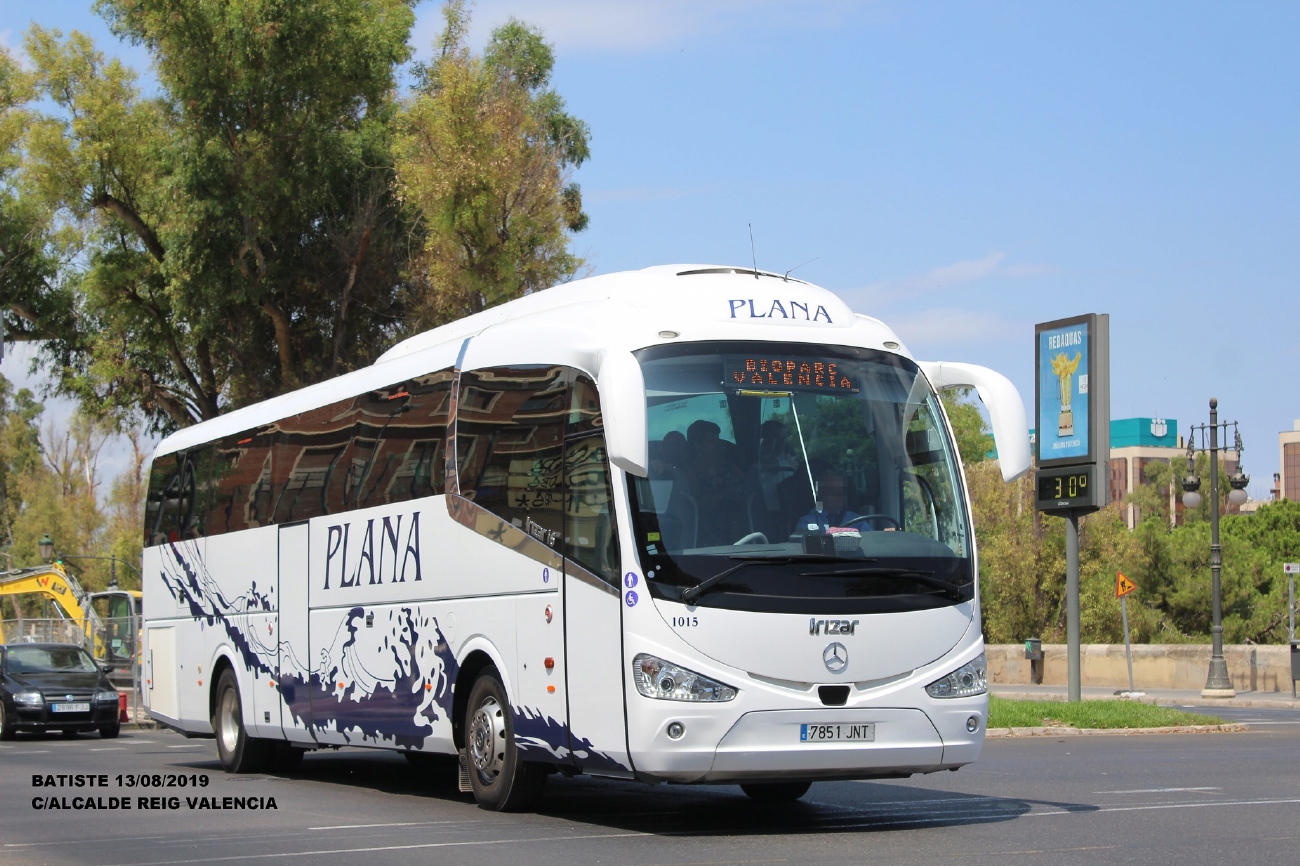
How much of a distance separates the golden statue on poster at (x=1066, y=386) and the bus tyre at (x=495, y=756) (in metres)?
16.5

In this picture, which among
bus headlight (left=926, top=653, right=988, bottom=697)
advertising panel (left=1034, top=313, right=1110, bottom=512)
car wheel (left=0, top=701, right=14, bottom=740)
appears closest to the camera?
bus headlight (left=926, top=653, right=988, bottom=697)

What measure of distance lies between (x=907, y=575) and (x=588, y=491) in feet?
6.96

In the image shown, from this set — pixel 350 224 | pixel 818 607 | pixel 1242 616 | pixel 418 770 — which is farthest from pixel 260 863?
pixel 1242 616

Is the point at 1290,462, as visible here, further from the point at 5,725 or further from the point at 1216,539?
the point at 5,725

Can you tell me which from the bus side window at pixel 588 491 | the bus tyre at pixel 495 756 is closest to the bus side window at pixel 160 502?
the bus tyre at pixel 495 756

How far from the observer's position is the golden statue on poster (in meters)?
27.0

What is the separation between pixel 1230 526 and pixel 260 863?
294 ft

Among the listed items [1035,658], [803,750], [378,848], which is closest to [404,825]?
[378,848]

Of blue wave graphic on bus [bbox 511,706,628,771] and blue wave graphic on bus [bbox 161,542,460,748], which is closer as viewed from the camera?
blue wave graphic on bus [bbox 511,706,628,771]

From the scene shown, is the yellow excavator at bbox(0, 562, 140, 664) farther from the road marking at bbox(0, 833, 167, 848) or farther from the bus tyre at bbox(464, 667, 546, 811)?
the road marking at bbox(0, 833, 167, 848)

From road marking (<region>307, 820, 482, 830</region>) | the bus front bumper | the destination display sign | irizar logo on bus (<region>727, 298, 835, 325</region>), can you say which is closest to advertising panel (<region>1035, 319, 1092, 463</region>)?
irizar logo on bus (<region>727, 298, 835, 325</region>)

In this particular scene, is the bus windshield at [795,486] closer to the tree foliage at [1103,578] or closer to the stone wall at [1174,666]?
the stone wall at [1174,666]

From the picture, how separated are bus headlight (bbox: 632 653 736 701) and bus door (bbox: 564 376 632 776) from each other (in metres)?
0.28

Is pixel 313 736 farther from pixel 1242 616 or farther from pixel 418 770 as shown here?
pixel 1242 616
